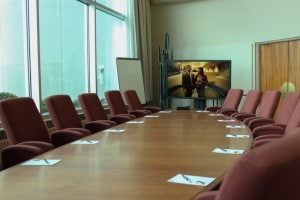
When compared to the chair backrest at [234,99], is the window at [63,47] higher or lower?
higher

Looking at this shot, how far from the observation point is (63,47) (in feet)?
20.6

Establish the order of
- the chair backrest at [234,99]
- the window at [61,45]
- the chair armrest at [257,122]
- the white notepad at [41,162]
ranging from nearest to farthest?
1. the white notepad at [41,162]
2. the chair armrest at [257,122]
3. the window at [61,45]
4. the chair backrest at [234,99]

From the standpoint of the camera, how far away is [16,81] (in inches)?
203

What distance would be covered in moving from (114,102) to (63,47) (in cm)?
134

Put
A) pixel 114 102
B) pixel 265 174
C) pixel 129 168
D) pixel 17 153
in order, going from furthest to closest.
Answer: pixel 114 102 → pixel 17 153 → pixel 129 168 → pixel 265 174

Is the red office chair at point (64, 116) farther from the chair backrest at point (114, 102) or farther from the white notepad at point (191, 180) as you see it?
the white notepad at point (191, 180)

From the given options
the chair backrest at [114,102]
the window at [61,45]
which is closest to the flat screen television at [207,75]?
the window at [61,45]

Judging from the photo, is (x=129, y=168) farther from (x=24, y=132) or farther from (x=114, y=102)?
(x=114, y=102)

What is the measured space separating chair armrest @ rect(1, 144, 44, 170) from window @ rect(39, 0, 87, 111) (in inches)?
115

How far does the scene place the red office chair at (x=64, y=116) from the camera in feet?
12.4

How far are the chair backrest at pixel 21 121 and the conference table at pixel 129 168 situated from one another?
566mm

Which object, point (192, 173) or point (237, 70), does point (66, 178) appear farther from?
point (237, 70)

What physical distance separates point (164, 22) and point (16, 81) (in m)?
4.61

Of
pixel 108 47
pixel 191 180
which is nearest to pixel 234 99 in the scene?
pixel 108 47
